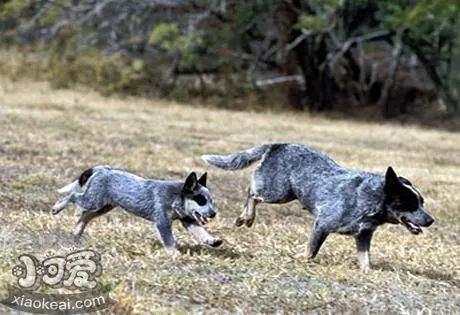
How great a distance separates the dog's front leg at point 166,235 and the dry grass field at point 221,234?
6cm

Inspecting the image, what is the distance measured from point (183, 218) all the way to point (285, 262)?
0.60 meters

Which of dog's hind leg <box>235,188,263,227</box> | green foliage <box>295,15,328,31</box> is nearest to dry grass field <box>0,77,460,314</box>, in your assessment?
dog's hind leg <box>235,188,263,227</box>

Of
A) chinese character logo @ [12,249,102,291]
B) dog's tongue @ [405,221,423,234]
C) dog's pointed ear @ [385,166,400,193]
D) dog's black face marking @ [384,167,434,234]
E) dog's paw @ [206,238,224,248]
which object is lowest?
dog's paw @ [206,238,224,248]

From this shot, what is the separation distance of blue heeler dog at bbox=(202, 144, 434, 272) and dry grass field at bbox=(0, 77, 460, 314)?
22 cm

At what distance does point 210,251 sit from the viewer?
5.79 meters

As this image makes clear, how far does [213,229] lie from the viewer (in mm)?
6824

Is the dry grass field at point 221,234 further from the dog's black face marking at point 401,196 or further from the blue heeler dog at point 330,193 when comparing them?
the dog's black face marking at point 401,196

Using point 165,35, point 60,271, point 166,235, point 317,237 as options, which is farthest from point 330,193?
point 165,35

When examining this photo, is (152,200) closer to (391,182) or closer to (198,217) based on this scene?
(198,217)

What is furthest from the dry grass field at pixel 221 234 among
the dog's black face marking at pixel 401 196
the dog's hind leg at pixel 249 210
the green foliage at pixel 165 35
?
the green foliage at pixel 165 35

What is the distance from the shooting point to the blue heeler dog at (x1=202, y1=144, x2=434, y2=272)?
5.60 meters

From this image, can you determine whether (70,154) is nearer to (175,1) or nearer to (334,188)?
(334,188)

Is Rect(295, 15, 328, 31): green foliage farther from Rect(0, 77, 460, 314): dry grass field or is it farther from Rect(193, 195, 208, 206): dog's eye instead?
Rect(193, 195, 208, 206): dog's eye

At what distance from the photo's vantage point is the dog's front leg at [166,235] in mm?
5555
